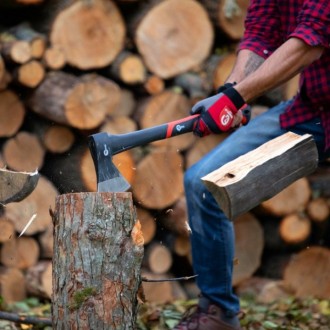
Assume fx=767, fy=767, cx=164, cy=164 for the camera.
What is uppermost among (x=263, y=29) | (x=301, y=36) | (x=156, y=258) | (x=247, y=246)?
(x=301, y=36)

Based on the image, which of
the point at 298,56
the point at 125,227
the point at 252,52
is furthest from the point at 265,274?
the point at 125,227

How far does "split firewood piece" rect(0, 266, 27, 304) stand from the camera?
4.42 meters

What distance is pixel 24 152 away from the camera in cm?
450

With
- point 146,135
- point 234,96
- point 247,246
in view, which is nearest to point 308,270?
point 247,246

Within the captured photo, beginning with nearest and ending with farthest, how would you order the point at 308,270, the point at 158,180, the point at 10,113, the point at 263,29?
the point at 263,29 < the point at 10,113 < the point at 158,180 < the point at 308,270

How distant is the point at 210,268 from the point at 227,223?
0.22m

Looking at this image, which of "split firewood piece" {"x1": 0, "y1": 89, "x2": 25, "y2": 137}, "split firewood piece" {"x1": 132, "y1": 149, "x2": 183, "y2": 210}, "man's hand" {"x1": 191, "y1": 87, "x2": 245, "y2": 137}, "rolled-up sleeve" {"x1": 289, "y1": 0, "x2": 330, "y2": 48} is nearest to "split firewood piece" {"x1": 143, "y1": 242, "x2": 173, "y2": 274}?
"split firewood piece" {"x1": 132, "y1": 149, "x2": 183, "y2": 210}

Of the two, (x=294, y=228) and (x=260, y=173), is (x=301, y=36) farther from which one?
(x=294, y=228)

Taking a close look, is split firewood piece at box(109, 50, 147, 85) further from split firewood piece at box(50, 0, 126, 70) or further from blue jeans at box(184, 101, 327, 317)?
blue jeans at box(184, 101, 327, 317)

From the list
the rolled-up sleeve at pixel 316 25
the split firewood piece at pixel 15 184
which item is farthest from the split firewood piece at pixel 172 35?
the split firewood piece at pixel 15 184

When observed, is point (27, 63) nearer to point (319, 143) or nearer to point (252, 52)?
point (252, 52)

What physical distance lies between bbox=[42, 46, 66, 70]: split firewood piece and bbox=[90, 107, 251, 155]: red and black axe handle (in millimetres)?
1585

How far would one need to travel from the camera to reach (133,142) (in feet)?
9.55

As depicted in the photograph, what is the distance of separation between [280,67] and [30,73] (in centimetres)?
177
